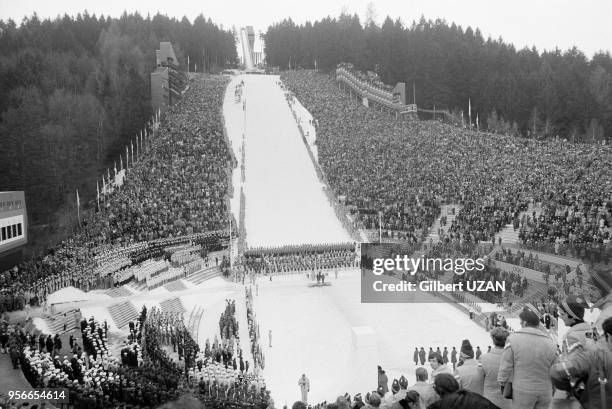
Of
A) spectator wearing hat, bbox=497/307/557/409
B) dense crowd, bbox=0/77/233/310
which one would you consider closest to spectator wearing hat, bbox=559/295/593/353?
spectator wearing hat, bbox=497/307/557/409

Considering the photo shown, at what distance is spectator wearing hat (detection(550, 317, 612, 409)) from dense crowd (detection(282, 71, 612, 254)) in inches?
814

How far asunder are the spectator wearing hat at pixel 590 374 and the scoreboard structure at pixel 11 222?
79.0 feet

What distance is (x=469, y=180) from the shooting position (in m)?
36.4

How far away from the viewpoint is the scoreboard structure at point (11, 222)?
983 inches

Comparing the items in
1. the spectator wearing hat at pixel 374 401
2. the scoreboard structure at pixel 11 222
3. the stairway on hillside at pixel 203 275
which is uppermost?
the spectator wearing hat at pixel 374 401

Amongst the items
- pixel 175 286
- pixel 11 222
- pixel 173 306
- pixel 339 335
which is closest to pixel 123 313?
pixel 173 306

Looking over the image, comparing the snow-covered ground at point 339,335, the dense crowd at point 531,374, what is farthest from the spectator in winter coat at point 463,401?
the snow-covered ground at point 339,335

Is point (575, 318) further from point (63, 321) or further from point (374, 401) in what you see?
point (63, 321)

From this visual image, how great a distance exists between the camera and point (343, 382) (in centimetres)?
1675

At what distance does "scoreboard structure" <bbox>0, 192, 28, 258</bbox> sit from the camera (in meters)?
25.0

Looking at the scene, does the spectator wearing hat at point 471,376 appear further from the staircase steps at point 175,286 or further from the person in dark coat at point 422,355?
the staircase steps at point 175,286

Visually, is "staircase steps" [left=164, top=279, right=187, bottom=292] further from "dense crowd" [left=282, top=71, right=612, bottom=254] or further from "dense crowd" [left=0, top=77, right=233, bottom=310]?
"dense crowd" [left=282, top=71, right=612, bottom=254]

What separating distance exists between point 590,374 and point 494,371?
1284mm

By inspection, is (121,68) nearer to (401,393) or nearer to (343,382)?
(343,382)
